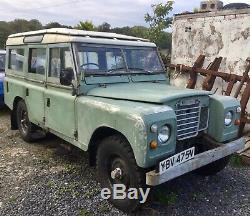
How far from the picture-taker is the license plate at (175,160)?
3342 mm

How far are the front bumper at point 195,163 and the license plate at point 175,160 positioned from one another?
42 mm

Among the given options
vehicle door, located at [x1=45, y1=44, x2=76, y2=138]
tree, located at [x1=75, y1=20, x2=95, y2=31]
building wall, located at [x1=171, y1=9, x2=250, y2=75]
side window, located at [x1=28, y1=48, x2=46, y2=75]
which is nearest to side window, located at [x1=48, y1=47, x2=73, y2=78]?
vehicle door, located at [x1=45, y1=44, x2=76, y2=138]

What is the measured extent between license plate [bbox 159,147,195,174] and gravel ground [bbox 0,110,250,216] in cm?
70

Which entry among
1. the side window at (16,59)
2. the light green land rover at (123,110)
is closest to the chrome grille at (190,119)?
the light green land rover at (123,110)

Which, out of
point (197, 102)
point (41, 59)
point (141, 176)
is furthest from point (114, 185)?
point (41, 59)

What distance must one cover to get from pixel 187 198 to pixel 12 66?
4.43m

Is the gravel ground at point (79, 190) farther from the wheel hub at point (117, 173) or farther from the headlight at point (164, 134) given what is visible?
the headlight at point (164, 134)

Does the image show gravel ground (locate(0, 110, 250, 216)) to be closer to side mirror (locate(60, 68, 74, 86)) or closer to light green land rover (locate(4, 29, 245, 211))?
light green land rover (locate(4, 29, 245, 211))

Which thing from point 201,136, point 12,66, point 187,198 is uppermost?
point 12,66

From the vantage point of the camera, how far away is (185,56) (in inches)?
342

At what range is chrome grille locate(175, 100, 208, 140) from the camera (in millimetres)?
3785

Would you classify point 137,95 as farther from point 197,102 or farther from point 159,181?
point 159,181

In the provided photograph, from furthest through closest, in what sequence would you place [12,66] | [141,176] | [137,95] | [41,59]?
1. [12,66]
2. [41,59]
3. [137,95]
4. [141,176]

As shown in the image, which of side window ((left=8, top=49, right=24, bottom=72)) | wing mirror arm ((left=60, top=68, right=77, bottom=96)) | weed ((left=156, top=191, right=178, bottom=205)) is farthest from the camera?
side window ((left=8, top=49, right=24, bottom=72))
